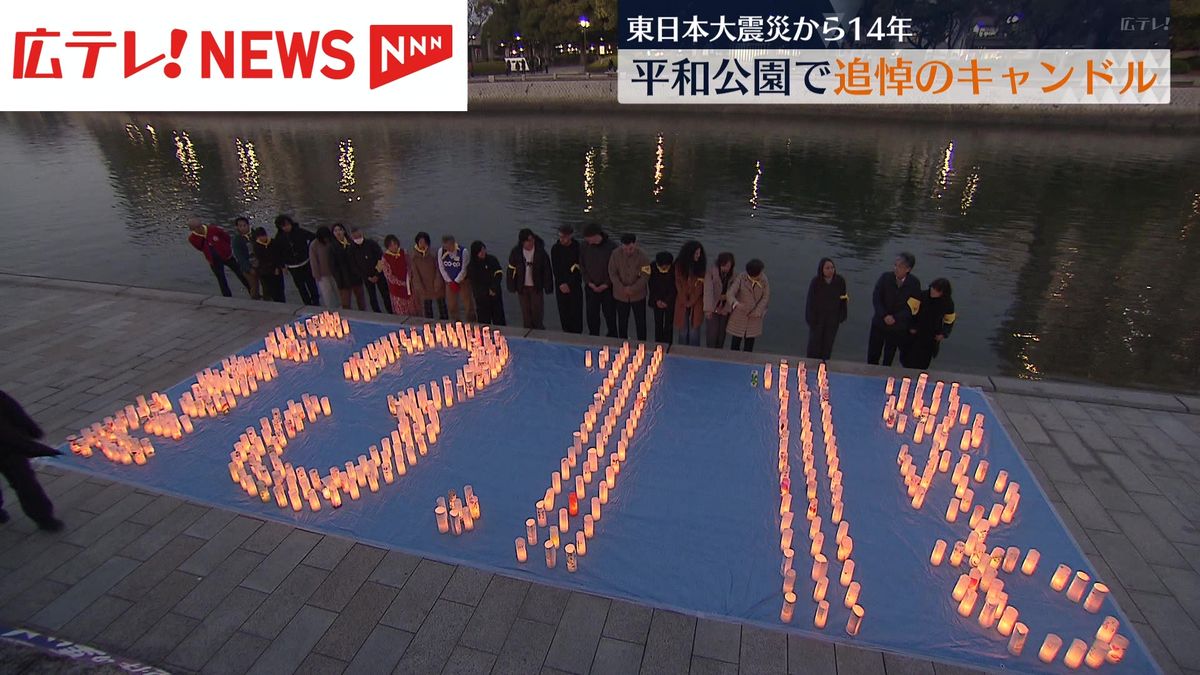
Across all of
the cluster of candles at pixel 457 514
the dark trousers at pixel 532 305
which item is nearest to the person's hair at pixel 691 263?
the dark trousers at pixel 532 305

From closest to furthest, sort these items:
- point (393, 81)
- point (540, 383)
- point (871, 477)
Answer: point (871, 477), point (540, 383), point (393, 81)

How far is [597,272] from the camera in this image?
8.64m

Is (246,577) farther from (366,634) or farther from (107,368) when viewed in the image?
(107,368)

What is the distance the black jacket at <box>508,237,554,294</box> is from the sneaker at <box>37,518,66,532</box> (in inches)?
215

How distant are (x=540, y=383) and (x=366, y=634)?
3714mm

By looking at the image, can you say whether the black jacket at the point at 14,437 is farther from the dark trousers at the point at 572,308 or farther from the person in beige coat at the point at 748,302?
the person in beige coat at the point at 748,302

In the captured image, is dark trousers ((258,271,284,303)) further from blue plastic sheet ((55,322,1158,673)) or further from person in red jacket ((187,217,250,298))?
blue plastic sheet ((55,322,1158,673))

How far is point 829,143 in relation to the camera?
29.8 meters

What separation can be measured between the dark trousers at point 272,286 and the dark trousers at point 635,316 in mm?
5792

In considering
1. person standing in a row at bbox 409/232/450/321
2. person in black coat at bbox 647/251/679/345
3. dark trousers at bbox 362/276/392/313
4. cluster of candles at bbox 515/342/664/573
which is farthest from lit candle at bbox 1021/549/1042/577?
dark trousers at bbox 362/276/392/313

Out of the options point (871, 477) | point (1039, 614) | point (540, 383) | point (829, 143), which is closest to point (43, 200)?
point (540, 383)

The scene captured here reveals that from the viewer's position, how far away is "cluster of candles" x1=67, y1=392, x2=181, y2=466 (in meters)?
6.33

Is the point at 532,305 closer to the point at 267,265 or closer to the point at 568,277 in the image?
the point at 568,277

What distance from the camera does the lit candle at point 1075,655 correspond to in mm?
4090
